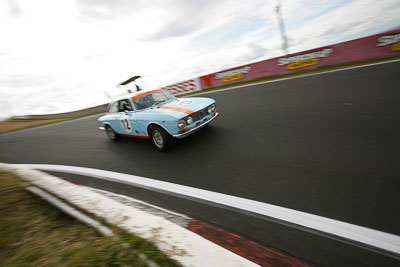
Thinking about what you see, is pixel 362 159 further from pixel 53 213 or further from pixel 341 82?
pixel 341 82

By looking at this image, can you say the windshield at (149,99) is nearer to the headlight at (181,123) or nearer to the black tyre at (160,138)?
the black tyre at (160,138)

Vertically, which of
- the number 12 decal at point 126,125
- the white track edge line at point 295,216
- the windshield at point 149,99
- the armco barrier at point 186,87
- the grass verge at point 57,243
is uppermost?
the armco barrier at point 186,87

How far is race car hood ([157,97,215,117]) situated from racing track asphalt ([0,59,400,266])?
0.78 m

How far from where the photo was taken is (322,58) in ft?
40.3

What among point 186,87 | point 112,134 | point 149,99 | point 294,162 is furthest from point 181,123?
point 186,87

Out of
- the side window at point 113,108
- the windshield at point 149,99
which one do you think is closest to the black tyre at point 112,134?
the side window at point 113,108

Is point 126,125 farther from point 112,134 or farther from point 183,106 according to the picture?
point 183,106

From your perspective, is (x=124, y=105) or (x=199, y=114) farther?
(x=124, y=105)

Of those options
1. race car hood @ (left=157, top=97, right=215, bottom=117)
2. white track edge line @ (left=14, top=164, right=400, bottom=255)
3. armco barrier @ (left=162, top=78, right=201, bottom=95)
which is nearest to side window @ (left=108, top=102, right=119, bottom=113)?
race car hood @ (left=157, top=97, right=215, bottom=117)

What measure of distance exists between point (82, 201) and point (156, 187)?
98cm

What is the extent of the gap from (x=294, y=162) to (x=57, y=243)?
3.03 meters

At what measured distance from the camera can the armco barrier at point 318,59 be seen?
10.8 m

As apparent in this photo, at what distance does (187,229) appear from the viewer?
2.03 m

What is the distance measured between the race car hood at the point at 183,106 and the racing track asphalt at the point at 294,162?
778mm
